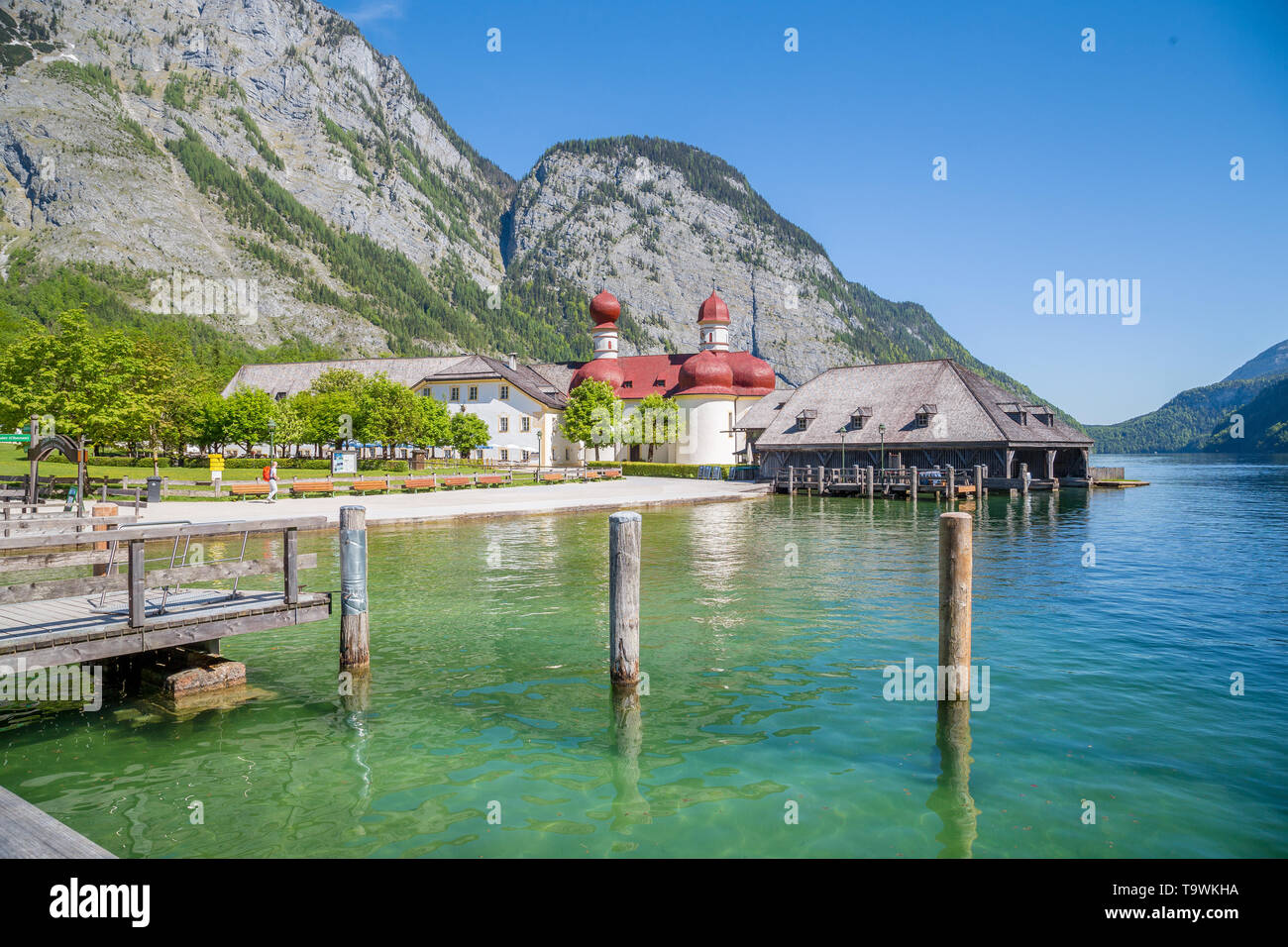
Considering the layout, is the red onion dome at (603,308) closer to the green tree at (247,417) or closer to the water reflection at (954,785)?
the green tree at (247,417)

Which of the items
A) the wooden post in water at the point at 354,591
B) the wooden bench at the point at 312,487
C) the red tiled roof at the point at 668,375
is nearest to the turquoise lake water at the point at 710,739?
the wooden post in water at the point at 354,591

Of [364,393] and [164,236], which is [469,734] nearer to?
A: [364,393]

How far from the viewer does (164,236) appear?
569 ft

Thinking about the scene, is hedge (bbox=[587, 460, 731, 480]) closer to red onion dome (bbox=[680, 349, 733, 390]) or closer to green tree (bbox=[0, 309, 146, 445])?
red onion dome (bbox=[680, 349, 733, 390])

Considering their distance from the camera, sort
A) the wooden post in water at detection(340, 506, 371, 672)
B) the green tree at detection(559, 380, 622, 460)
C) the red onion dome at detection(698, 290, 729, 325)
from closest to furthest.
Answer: the wooden post in water at detection(340, 506, 371, 672) → the green tree at detection(559, 380, 622, 460) → the red onion dome at detection(698, 290, 729, 325)

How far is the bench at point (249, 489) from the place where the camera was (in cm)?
3703

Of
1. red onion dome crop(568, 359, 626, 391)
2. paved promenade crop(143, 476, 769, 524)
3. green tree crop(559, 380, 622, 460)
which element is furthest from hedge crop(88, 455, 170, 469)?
red onion dome crop(568, 359, 626, 391)

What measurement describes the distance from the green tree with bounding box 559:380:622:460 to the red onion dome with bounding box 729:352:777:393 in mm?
15494

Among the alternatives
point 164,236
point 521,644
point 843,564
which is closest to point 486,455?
point 843,564

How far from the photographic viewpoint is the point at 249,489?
37094 millimetres

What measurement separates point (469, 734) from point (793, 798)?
162 inches

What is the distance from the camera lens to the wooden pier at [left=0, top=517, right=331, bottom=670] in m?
9.30

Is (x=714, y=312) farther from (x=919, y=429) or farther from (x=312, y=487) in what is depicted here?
(x=312, y=487)
